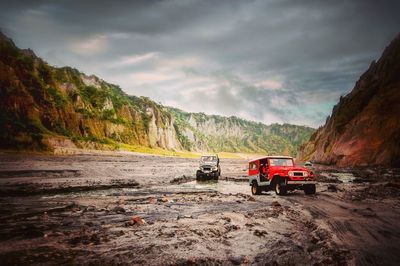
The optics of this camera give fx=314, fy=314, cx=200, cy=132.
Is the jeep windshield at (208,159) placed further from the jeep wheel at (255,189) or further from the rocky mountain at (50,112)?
the rocky mountain at (50,112)

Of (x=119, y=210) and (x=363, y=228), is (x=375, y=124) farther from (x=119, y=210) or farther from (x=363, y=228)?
(x=119, y=210)

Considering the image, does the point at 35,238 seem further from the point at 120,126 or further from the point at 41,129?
the point at 120,126

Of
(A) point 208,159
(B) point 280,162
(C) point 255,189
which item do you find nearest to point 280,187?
(B) point 280,162

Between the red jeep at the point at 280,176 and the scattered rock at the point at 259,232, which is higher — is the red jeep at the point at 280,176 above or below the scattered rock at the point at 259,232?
above

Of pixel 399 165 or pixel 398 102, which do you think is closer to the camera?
pixel 399 165

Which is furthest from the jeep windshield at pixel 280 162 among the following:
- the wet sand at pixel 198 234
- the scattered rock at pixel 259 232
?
the scattered rock at pixel 259 232

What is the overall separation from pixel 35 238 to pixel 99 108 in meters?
134

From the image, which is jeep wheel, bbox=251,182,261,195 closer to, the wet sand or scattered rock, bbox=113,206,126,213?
the wet sand

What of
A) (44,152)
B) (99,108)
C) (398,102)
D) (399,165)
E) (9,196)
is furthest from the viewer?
(99,108)

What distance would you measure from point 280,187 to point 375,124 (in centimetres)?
4443

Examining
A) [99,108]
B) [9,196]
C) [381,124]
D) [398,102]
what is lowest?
[9,196]

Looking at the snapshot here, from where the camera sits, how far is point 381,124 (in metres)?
53.0

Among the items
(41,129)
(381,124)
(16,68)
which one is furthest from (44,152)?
(381,124)

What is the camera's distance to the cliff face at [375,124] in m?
50.0
